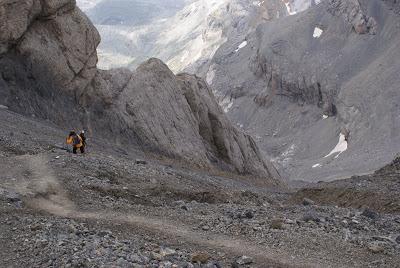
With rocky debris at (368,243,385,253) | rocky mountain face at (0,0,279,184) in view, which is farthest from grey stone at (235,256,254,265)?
rocky mountain face at (0,0,279,184)

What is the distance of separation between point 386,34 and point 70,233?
110 meters

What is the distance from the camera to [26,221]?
47.8 feet

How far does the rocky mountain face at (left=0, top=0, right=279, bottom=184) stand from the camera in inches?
1404

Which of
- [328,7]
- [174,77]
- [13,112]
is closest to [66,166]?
[13,112]

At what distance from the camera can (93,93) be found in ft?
131

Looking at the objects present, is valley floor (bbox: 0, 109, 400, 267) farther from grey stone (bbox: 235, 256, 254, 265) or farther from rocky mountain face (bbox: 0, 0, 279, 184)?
rocky mountain face (bbox: 0, 0, 279, 184)

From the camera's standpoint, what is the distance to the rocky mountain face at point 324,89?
311ft

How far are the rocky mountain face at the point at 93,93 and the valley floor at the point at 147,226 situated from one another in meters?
13.1

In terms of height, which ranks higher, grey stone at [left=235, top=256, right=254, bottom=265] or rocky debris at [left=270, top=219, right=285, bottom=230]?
grey stone at [left=235, top=256, right=254, bottom=265]

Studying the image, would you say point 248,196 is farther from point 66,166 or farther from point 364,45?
point 364,45

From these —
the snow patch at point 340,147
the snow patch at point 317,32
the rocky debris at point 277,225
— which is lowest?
the snow patch at point 340,147

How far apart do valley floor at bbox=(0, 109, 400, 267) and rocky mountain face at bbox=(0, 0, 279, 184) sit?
13.1 m

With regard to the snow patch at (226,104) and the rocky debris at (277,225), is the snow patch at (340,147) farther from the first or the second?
the rocky debris at (277,225)

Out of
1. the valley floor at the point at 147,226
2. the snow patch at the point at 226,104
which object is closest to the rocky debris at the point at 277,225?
the valley floor at the point at 147,226
